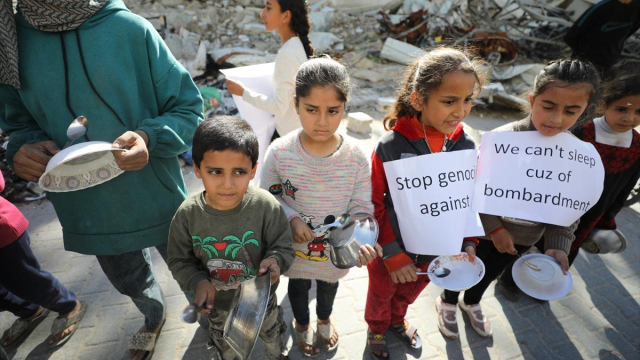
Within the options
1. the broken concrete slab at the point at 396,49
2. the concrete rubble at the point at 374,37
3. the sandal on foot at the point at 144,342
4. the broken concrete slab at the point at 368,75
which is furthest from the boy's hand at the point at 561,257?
the broken concrete slab at the point at 396,49

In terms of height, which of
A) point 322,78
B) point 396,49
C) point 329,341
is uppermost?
point 322,78

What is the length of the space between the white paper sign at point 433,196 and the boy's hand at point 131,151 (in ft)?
3.63

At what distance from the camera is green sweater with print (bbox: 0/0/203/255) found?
142cm

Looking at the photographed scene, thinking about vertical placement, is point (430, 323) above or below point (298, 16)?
below

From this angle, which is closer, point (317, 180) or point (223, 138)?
point (223, 138)

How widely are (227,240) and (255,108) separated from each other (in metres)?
1.42

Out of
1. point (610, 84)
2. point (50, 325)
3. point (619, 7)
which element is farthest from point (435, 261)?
point (619, 7)

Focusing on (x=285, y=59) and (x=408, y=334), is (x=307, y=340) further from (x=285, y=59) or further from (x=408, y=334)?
(x=285, y=59)

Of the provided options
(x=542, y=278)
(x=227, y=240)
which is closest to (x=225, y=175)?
(x=227, y=240)

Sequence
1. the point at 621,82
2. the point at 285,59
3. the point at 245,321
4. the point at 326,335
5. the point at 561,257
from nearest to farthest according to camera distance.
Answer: the point at 245,321, the point at 561,257, the point at 621,82, the point at 326,335, the point at 285,59

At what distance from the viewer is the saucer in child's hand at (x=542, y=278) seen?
173cm

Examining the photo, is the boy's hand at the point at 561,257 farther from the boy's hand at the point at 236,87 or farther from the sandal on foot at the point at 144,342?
the sandal on foot at the point at 144,342

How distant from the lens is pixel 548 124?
1763 millimetres

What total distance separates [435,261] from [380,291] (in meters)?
0.46
